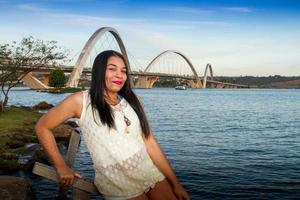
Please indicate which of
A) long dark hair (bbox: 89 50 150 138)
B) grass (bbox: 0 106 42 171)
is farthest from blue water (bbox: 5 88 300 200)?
long dark hair (bbox: 89 50 150 138)

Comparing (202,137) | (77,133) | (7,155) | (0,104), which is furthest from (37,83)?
(77,133)

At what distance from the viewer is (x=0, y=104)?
28891mm

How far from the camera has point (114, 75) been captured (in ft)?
12.1

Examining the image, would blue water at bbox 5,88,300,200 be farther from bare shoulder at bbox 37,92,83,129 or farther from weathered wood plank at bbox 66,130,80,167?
bare shoulder at bbox 37,92,83,129

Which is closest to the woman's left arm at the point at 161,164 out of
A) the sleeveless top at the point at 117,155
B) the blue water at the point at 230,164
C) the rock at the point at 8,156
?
the sleeveless top at the point at 117,155

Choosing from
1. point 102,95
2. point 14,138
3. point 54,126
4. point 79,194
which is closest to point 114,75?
point 102,95

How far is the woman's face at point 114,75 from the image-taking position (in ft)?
12.1

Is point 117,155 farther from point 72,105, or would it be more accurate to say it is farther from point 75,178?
point 72,105

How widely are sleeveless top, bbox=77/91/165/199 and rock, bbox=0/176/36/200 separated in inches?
197

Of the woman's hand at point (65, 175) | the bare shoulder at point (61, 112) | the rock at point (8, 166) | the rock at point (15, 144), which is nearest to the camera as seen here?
the woman's hand at point (65, 175)

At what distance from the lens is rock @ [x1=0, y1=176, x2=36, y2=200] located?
26.0 feet

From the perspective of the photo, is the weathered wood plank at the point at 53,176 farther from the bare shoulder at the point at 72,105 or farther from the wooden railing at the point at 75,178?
the bare shoulder at the point at 72,105

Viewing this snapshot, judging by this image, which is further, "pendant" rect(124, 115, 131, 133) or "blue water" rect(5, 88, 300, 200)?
"blue water" rect(5, 88, 300, 200)

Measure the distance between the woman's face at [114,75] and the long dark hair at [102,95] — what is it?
1.5 inches
